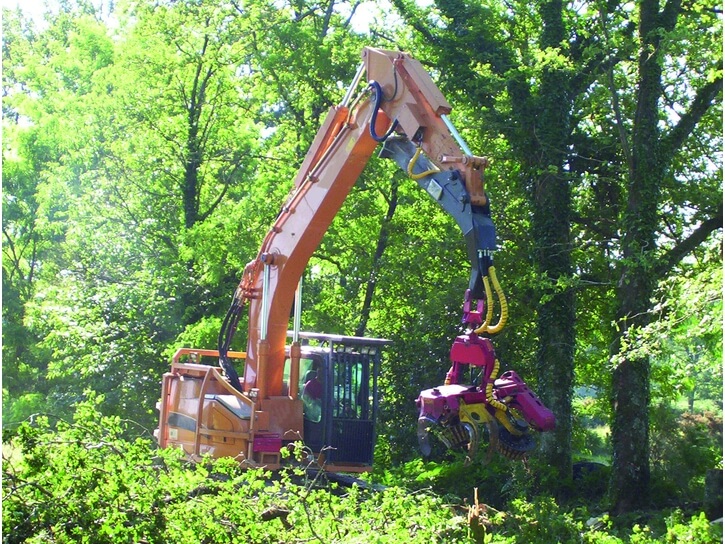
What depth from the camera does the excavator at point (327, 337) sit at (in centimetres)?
902

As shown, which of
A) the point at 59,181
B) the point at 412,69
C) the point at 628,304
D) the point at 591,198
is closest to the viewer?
the point at 412,69

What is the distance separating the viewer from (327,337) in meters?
12.4

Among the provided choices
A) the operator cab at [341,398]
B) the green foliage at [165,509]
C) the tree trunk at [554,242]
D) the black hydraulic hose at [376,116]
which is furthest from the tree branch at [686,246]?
the green foliage at [165,509]

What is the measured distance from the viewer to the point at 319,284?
21.9 metres

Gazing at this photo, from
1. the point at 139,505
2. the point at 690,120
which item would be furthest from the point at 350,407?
the point at 690,120

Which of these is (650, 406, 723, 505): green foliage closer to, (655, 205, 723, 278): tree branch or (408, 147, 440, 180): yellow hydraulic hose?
(655, 205, 723, 278): tree branch

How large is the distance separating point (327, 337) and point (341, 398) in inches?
31.0

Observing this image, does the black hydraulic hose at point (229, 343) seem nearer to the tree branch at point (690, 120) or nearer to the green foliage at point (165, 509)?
the green foliage at point (165, 509)

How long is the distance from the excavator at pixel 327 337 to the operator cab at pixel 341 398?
0.01 meters

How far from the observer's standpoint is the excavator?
29.6 feet

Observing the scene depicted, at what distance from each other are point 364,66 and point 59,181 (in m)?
17.1

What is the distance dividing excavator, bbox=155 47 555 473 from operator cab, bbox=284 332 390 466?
1 cm

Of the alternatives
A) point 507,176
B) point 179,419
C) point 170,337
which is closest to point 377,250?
point 507,176

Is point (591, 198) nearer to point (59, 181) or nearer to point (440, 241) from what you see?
point (440, 241)
